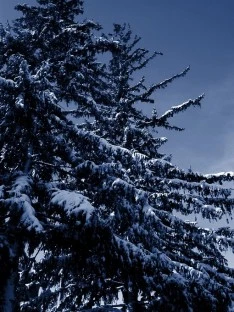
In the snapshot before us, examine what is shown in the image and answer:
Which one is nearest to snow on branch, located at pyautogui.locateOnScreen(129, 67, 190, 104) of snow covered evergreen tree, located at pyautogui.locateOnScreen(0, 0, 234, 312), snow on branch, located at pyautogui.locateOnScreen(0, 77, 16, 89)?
snow covered evergreen tree, located at pyautogui.locateOnScreen(0, 0, 234, 312)

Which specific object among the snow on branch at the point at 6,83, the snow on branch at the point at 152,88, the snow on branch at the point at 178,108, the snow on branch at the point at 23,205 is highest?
the snow on branch at the point at 152,88

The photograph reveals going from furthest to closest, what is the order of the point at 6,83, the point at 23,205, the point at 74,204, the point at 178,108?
the point at 178,108 < the point at 6,83 < the point at 74,204 < the point at 23,205

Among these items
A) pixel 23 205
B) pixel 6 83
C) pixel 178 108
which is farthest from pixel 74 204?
pixel 178 108

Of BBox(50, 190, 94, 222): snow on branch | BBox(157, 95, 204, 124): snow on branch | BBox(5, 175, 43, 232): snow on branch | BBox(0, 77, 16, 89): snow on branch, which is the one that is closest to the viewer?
BBox(5, 175, 43, 232): snow on branch

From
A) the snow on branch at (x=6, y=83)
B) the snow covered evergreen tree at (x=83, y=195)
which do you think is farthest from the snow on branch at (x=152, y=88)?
the snow on branch at (x=6, y=83)

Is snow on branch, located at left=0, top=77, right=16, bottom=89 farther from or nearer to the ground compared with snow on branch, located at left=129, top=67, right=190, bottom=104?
nearer to the ground

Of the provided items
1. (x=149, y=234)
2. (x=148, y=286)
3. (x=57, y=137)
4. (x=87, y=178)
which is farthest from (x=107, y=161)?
(x=148, y=286)

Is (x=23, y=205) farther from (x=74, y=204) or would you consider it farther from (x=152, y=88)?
(x=152, y=88)

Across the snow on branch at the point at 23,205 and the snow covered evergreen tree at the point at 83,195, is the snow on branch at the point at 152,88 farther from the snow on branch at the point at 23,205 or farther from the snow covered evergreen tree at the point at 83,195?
the snow on branch at the point at 23,205

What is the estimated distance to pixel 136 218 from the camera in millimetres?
9977

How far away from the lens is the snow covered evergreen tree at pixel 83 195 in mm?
7645

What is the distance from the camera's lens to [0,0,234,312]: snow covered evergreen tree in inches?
301

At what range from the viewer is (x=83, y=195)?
9055 millimetres

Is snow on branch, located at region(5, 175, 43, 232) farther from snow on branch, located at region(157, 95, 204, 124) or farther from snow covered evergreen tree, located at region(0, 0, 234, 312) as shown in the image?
snow on branch, located at region(157, 95, 204, 124)
